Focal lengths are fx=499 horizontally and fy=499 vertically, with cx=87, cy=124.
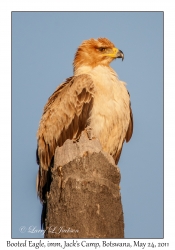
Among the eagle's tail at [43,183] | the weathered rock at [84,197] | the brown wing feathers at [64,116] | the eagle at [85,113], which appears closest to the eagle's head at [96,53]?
the eagle at [85,113]

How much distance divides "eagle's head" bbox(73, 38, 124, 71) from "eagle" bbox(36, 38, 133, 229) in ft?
0.12

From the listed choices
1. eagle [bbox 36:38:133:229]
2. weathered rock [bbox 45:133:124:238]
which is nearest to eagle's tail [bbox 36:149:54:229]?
eagle [bbox 36:38:133:229]

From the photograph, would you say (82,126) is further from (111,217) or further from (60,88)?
(111,217)

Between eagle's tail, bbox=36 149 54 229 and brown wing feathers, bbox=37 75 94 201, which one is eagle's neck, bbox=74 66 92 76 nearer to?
brown wing feathers, bbox=37 75 94 201

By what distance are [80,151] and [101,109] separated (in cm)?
180

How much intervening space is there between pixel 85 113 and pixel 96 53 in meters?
1.66

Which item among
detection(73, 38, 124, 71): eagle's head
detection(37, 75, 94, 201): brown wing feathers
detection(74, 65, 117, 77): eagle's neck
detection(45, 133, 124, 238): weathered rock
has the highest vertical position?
detection(73, 38, 124, 71): eagle's head

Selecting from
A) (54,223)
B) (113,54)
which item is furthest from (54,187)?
(113,54)

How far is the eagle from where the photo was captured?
8.66 m

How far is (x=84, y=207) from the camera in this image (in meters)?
6.40

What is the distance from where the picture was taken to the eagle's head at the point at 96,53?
31.9ft

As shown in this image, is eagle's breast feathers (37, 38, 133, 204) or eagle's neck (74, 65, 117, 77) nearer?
eagle's breast feathers (37, 38, 133, 204)

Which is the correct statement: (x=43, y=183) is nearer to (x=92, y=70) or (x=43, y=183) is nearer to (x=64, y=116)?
(x=64, y=116)

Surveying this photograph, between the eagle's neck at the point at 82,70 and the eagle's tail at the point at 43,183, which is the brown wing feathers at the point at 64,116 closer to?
the eagle's tail at the point at 43,183
